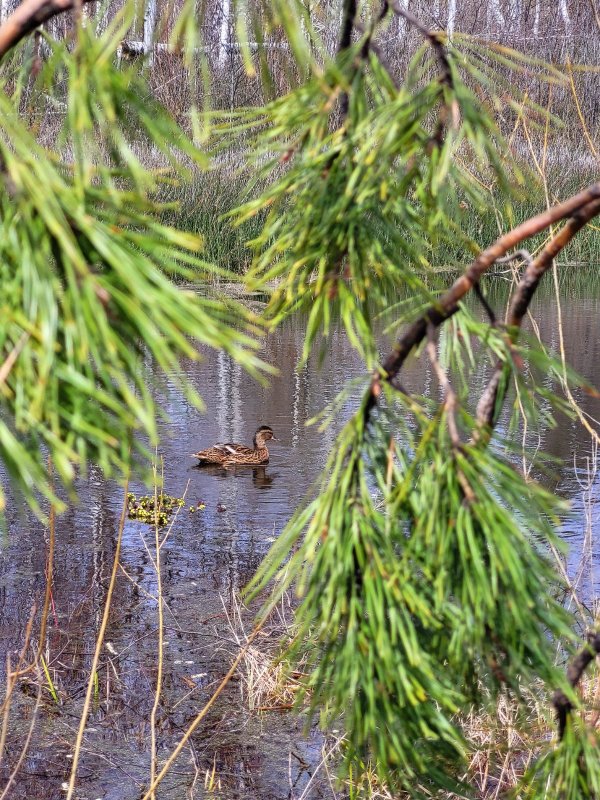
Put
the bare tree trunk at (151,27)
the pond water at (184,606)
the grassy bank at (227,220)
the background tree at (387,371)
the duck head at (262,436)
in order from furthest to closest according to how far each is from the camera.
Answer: the grassy bank at (227,220)
the duck head at (262,436)
the pond water at (184,606)
the bare tree trunk at (151,27)
the background tree at (387,371)

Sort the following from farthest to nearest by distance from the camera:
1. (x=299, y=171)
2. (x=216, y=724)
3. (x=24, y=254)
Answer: (x=216, y=724) → (x=299, y=171) → (x=24, y=254)

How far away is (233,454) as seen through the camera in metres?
6.09

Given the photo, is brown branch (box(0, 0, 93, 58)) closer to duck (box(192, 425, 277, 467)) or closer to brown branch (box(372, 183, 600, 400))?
brown branch (box(372, 183, 600, 400))

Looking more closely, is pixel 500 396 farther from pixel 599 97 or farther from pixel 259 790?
pixel 599 97

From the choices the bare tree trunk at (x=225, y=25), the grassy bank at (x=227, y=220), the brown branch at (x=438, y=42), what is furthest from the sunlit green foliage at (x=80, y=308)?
the grassy bank at (x=227, y=220)

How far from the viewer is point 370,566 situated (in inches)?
37.3

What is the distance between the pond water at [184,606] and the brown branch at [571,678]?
561 mm

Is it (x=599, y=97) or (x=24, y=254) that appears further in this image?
(x=599, y=97)

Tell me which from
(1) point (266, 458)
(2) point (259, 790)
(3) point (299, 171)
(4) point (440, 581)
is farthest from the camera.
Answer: (1) point (266, 458)

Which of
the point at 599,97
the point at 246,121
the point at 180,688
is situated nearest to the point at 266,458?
the point at 180,688

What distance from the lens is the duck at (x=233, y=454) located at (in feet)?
20.0

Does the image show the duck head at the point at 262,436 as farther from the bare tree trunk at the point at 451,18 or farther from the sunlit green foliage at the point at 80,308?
the sunlit green foliage at the point at 80,308

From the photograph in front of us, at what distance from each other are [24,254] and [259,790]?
2937mm

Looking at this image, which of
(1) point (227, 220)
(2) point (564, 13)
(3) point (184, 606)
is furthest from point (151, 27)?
(1) point (227, 220)
